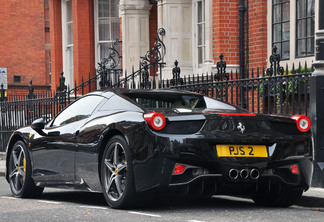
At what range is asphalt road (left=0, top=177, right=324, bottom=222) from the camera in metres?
7.38

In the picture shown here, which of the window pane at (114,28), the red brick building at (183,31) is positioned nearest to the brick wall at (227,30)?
→ the red brick building at (183,31)

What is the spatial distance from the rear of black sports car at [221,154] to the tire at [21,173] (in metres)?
2.48

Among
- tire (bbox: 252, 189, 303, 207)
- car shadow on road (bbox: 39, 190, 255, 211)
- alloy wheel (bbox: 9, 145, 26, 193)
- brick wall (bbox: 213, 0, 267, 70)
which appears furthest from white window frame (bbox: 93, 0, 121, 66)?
tire (bbox: 252, 189, 303, 207)

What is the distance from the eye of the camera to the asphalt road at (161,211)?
738 cm

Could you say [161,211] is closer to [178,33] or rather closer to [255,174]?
[255,174]

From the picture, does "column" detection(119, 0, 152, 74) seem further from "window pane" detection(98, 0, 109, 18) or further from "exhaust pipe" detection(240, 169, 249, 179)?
"exhaust pipe" detection(240, 169, 249, 179)

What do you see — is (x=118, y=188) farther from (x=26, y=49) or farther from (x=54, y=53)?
(x=26, y=49)

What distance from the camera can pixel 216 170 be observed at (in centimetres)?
750

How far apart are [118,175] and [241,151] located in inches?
49.8

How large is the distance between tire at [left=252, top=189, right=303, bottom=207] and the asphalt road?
0.10 m

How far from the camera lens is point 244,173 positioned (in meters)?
7.56

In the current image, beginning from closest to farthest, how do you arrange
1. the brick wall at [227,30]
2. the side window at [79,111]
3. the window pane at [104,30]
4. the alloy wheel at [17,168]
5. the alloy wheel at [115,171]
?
the alloy wheel at [115,171] < the side window at [79,111] < the alloy wheel at [17,168] < the brick wall at [227,30] < the window pane at [104,30]

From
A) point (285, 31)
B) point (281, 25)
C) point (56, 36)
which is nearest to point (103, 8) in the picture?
point (56, 36)

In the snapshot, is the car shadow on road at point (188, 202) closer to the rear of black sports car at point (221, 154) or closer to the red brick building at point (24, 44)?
the rear of black sports car at point (221, 154)
